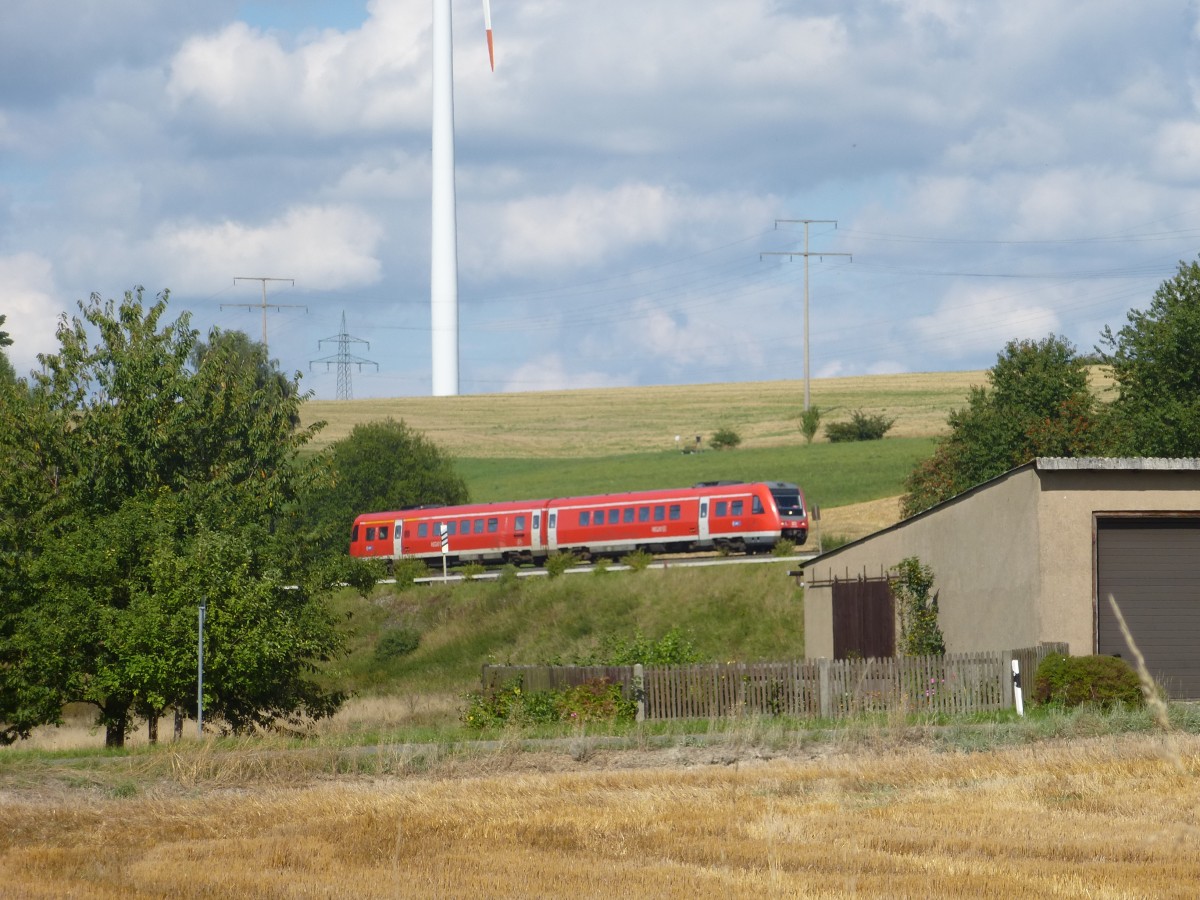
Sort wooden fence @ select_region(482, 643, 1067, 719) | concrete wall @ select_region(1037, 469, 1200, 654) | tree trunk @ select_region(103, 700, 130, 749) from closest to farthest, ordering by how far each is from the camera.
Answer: wooden fence @ select_region(482, 643, 1067, 719) → concrete wall @ select_region(1037, 469, 1200, 654) → tree trunk @ select_region(103, 700, 130, 749)

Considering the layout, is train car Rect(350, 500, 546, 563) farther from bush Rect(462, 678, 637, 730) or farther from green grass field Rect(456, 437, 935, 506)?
bush Rect(462, 678, 637, 730)

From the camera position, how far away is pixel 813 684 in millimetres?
25391

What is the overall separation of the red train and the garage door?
33.2 m

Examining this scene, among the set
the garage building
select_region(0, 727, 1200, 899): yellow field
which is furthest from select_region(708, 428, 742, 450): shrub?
select_region(0, 727, 1200, 899): yellow field

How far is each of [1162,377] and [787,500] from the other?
1563 centimetres

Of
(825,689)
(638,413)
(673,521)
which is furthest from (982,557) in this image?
(638,413)

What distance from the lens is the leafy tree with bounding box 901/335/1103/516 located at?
65.8 m

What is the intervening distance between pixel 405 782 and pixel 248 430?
67.3 ft

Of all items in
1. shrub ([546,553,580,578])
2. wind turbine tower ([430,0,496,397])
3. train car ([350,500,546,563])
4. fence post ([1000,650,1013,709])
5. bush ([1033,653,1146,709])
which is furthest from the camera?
wind turbine tower ([430,0,496,397])

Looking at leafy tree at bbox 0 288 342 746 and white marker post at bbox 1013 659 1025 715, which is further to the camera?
leafy tree at bbox 0 288 342 746

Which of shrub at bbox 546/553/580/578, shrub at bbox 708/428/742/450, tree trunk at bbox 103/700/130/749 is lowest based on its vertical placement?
tree trunk at bbox 103/700/130/749

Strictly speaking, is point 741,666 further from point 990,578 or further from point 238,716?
point 238,716

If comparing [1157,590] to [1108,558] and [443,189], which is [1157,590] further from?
[443,189]

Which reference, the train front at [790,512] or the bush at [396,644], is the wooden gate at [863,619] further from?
the bush at [396,644]
